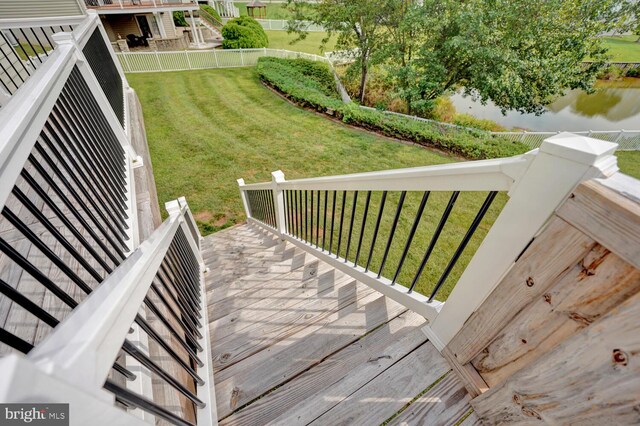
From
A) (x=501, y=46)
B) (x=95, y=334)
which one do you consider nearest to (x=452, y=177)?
(x=95, y=334)

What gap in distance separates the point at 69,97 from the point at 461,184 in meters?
2.65

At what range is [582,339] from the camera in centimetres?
67

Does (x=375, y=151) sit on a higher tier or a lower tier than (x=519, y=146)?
higher

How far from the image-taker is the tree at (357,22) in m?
8.67

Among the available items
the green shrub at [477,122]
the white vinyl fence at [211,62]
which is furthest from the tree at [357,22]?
the green shrub at [477,122]

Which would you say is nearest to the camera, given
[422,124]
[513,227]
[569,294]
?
[569,294]

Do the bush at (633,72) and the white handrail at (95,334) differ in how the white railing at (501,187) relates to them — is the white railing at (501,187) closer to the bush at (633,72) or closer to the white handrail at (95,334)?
the white handrail at (95,334)

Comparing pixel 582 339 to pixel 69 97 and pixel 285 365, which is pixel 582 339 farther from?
pixel 69 97

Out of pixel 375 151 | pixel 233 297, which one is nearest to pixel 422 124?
pixel 375 151

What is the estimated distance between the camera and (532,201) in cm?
Result: 75

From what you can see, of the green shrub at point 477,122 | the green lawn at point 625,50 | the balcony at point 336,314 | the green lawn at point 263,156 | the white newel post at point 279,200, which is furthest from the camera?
the green lawn at point 625,50

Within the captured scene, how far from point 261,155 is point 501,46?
7.61 metres

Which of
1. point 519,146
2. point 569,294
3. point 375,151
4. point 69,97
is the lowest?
point 569,294

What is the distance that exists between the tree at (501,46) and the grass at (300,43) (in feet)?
33.7
